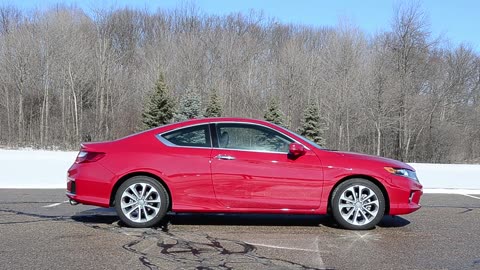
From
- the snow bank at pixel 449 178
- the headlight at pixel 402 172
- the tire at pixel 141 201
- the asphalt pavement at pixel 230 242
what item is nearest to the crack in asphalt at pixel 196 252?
the asphalt pavement at pixel 230 242

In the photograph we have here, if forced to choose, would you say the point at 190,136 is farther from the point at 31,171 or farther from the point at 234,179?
the point at 31,171

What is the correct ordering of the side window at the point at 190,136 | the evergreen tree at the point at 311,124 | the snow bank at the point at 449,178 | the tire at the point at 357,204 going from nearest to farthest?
the tire at the point at 357,204 < the side window at the point at 190,136 < the snow bank at the point at 449,178 < the evergreen tree at the point at 311,124

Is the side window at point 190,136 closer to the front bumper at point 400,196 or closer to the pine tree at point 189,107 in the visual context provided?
the front bumper at point 400,196

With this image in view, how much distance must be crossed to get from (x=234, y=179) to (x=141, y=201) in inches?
49.1

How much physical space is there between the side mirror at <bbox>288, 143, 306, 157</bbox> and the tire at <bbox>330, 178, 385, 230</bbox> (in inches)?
26.7

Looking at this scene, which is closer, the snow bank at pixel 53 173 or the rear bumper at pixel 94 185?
the rear bumper at pixel 94 185

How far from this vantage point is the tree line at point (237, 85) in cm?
4631

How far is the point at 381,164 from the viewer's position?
6559 mm

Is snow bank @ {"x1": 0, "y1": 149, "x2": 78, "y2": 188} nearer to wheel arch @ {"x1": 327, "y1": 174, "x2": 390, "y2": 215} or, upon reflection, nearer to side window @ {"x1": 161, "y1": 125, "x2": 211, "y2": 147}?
side window @ {"x1": 161, "y1": 125, "x2": 211, "y2": 147}

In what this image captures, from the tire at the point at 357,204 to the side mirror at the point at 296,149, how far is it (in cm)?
68

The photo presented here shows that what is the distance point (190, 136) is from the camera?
6.61 meters

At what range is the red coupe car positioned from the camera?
6.34m

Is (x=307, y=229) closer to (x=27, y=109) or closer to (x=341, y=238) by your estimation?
(x=341, y=238)

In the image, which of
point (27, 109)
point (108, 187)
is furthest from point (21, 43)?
point (108, 187)
